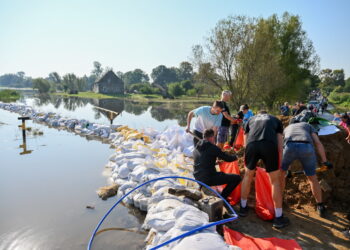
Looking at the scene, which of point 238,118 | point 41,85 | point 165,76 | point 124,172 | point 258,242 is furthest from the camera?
point 165,76

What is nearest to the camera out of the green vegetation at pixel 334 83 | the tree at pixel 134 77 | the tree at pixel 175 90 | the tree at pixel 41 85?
the tree at pixel 175 90

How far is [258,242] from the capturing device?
250 cm

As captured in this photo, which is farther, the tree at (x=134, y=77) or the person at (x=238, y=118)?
the tree at (x=134, y=77)

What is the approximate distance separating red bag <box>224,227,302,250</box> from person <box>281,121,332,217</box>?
87cm

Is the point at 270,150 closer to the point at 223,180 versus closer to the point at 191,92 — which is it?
the point at 223,180

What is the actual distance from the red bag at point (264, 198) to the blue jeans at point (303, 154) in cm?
41

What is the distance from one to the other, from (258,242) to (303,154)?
1.21 meters

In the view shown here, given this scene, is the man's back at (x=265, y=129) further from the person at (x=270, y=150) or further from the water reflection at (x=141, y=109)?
the water reflection at (x=141, y=109)

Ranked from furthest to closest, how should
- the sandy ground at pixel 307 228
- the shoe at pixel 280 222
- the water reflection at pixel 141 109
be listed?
the water reflection at pixel 141 109 < the shoe at pixel 280 222 < the sandy ground at pixel 307 228

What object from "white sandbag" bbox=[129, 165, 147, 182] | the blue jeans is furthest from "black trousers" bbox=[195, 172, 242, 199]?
"white sandbag" bbox=[129, 165, 147, 182]

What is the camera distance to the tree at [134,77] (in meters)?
88.2

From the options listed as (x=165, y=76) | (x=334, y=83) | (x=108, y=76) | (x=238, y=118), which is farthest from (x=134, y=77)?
(x=238, y=118)

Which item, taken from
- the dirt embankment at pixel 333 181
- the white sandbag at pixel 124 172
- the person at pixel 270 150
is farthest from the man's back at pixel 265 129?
the white sandbag at pixel 124 172

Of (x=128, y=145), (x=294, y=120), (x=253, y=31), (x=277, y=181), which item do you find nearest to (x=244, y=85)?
(x=253, y=31)
